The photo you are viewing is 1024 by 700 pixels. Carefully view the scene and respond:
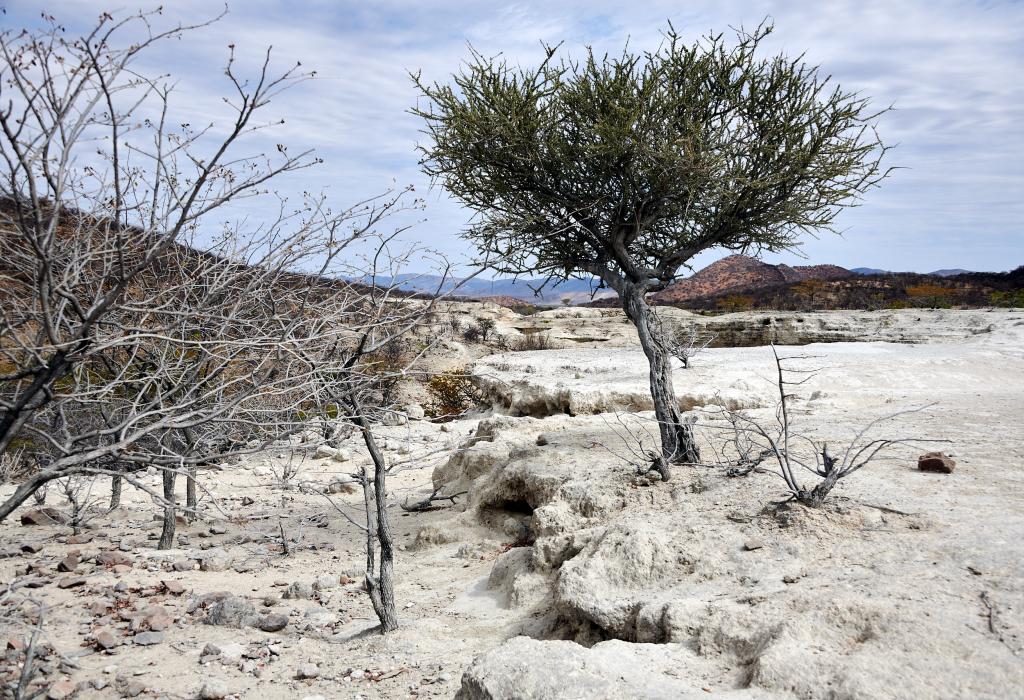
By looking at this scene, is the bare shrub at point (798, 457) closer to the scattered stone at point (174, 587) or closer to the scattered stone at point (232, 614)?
the scattered stone at point (232, 614)

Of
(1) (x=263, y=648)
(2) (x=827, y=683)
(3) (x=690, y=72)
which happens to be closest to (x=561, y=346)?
(3) (x=690, y=72)

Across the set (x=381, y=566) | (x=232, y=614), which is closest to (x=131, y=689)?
(x=232, y=614)

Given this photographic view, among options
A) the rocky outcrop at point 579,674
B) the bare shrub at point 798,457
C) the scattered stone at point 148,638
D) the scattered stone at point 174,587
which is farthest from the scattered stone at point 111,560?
the bare shrub at point 798,457

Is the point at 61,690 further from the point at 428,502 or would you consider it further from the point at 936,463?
the point at 936,463

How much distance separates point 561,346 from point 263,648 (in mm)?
16084

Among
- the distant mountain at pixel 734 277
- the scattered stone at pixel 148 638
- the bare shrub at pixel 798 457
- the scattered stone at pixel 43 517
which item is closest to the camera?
the bare shrub at pixel 798 457

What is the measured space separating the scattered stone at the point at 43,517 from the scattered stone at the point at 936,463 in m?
9.25

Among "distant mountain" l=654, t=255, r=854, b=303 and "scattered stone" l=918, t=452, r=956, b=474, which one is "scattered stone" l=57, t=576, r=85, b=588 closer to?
"scattered stone" l=918, t=452, r=956, b=474

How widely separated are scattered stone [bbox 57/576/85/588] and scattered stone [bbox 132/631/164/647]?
5.20ft

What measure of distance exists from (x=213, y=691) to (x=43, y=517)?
599 cm

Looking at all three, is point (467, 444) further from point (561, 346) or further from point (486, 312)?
point (486, 312)

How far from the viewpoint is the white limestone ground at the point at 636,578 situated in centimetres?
329

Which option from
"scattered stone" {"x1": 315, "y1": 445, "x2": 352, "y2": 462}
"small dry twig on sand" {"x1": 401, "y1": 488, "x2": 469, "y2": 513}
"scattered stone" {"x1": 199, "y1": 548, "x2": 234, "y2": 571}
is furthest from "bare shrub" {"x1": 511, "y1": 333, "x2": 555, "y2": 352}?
"scattered stone" {"x1": 199, "y1": 548, "x2": 234, "y2": 571}

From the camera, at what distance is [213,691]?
4418 mm
